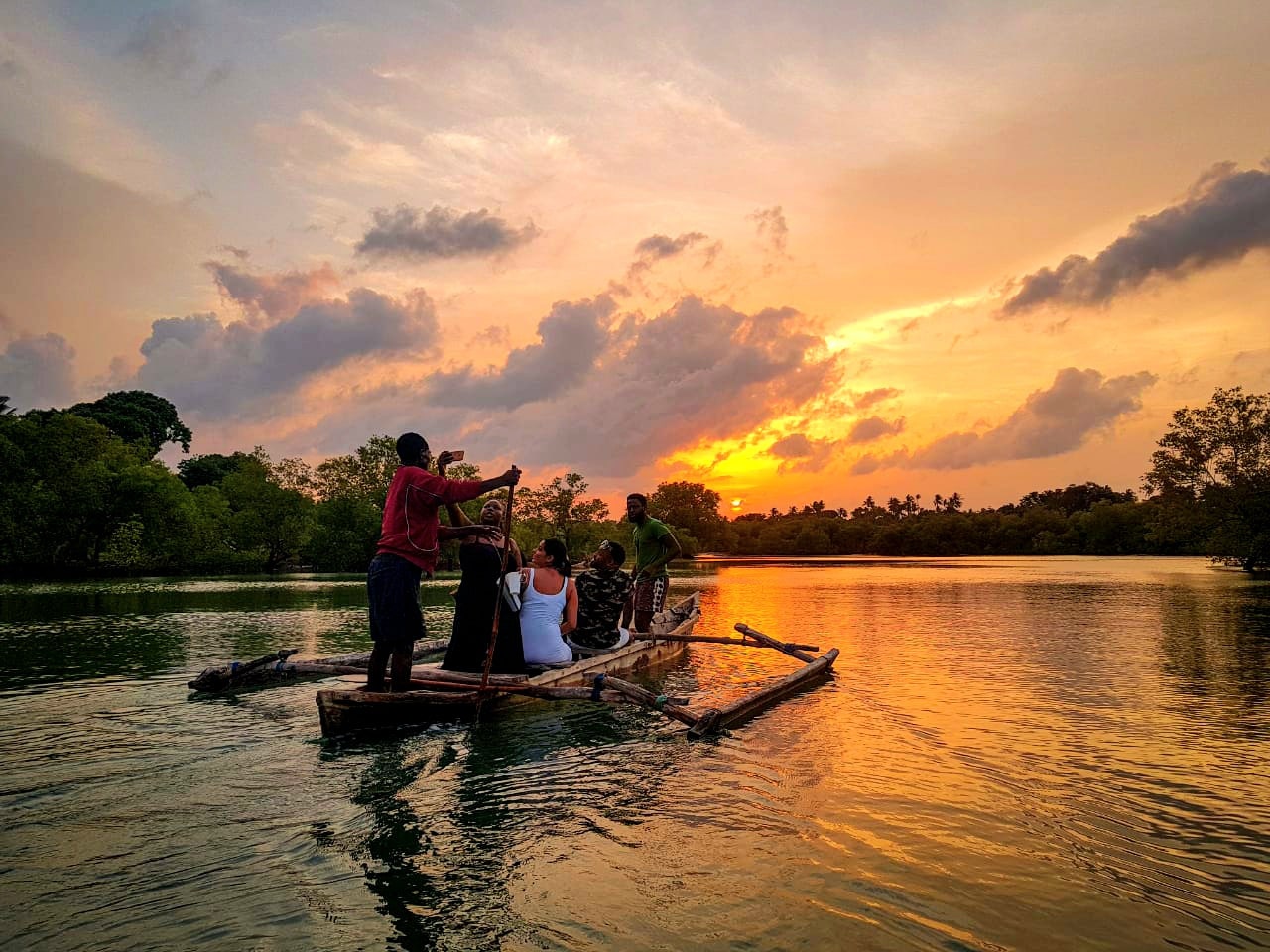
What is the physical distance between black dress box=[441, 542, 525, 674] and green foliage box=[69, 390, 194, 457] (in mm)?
82507

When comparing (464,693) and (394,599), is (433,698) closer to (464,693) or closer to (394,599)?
(464,693)

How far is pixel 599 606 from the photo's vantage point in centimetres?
1278

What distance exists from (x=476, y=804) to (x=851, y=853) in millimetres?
3057

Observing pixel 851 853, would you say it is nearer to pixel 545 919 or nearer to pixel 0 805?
pixel 545 919

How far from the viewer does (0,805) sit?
6582 mm

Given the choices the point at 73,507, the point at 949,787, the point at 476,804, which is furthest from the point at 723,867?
the point at 73,507

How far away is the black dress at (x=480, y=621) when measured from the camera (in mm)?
9859

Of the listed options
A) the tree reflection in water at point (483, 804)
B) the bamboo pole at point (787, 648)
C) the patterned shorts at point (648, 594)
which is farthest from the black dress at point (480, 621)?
the bamboo pole at point (787, 648)

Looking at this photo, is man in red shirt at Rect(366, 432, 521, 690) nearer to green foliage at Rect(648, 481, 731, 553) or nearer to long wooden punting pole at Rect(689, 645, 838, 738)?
long wooden punting pole at Rect(689, 645, 838, 738)

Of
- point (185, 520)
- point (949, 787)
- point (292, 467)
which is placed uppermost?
point (292, 467)

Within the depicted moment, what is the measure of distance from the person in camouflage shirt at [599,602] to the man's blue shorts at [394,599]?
3.98 meters

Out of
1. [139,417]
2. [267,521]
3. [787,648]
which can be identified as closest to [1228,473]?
[787,648]

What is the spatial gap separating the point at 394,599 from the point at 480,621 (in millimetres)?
1737

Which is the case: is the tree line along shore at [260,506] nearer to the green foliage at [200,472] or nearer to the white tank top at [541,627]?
the green foliage at [200,472]
